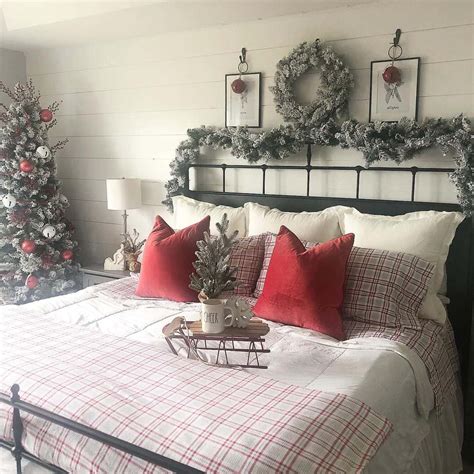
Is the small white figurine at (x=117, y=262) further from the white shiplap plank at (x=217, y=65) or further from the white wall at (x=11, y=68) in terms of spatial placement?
the white wall at (x=11, y=68)

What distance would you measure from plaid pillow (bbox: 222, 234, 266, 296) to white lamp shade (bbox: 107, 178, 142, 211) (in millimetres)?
1285

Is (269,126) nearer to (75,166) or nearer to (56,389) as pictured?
(75,166)

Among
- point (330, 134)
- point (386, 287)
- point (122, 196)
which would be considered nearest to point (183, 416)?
point (386, 287)

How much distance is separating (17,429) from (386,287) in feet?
5.16

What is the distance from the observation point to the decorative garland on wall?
256 centimetres

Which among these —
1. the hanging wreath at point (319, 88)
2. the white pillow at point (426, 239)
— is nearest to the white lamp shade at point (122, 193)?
the hanging wreath at point (319, 88)

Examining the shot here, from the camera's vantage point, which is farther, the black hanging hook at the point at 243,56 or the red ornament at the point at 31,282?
the red ornament at the point at 31,282

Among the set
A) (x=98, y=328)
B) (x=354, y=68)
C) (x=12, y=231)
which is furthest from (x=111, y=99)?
(x=98, y=328)

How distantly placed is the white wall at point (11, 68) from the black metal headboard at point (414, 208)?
2234 mm

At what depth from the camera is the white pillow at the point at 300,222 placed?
2705mm

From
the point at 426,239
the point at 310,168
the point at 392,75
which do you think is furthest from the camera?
the point at 310,168

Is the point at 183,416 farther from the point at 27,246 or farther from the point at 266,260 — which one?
the point at 27,246

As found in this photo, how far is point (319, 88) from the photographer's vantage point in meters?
2.98

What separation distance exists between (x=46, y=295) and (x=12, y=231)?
571 millimetres
